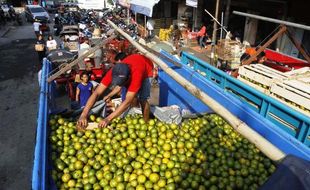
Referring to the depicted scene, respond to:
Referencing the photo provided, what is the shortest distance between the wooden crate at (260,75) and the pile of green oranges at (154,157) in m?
1.98

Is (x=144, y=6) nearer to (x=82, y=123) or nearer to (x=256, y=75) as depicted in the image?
(x=256, y=75)

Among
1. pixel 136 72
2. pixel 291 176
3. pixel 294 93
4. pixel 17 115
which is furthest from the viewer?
pixel 17 115

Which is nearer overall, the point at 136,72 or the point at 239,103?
the point at 136,72

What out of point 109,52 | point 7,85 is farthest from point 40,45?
point 109,52

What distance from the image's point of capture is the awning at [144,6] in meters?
17.5

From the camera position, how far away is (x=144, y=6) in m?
18.2

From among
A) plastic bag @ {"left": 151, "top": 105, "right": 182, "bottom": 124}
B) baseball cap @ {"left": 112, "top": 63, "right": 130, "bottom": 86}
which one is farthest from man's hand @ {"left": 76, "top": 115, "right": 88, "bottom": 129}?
plastic bag @ {"left": 151, "top": 105, "right": 182, "bottom": 124}

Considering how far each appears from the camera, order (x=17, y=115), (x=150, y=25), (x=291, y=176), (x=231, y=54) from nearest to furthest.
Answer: (x=291, y=176)
(x=17, y=115)
(x=231, y=54)
(x=150, y=25)

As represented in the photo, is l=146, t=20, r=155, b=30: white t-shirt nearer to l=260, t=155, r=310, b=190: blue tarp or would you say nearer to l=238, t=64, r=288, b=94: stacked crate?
l=238, t=64, r=288, b=94: stacked crate

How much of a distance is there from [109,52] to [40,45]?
4.95 metres

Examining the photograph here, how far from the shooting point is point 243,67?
22.3 ft

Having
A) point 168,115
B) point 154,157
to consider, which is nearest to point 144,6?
point 168,115

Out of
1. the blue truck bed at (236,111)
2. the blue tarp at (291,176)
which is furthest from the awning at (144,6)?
the blue tarp at (291,176)

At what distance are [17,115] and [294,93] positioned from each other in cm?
738
